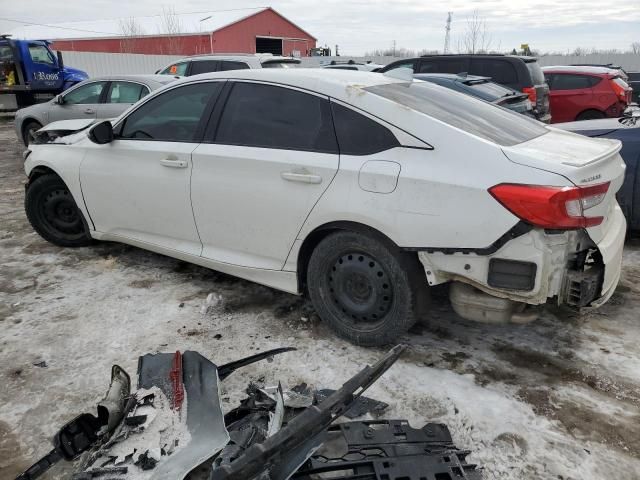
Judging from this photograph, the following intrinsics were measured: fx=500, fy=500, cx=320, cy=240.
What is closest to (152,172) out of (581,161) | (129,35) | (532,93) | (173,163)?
(173,163)

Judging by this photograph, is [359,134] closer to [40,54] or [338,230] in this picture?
[338,230]

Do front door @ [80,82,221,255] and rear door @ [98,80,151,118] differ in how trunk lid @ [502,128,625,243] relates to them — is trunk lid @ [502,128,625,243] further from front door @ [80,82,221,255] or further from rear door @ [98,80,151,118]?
rear door @ [98,80,151,118]

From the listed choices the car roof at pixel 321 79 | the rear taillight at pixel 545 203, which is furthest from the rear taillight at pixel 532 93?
the rear taillight at pixel 545 203

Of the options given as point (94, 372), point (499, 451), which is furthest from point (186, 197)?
point (499, 451)

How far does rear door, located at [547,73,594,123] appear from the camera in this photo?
1095 centimetres

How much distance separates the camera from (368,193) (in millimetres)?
2805

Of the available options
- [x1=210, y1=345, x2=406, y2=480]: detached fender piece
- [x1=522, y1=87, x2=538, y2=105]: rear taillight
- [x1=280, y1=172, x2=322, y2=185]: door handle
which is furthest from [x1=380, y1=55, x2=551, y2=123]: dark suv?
[x1=210, y1=345, x2=406, y2=480]: detached fender piece

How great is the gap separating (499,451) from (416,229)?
1.14 metres

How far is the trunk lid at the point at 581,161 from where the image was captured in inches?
98.1

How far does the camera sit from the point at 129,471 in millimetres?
1960

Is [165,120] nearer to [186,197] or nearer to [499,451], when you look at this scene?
[186,197]

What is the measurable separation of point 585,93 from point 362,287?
33.7 ft

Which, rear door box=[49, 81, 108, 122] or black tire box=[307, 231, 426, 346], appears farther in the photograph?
rear door box=[49, 81, 108, 122]

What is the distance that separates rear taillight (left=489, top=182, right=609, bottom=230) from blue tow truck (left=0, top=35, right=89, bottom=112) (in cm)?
1764
